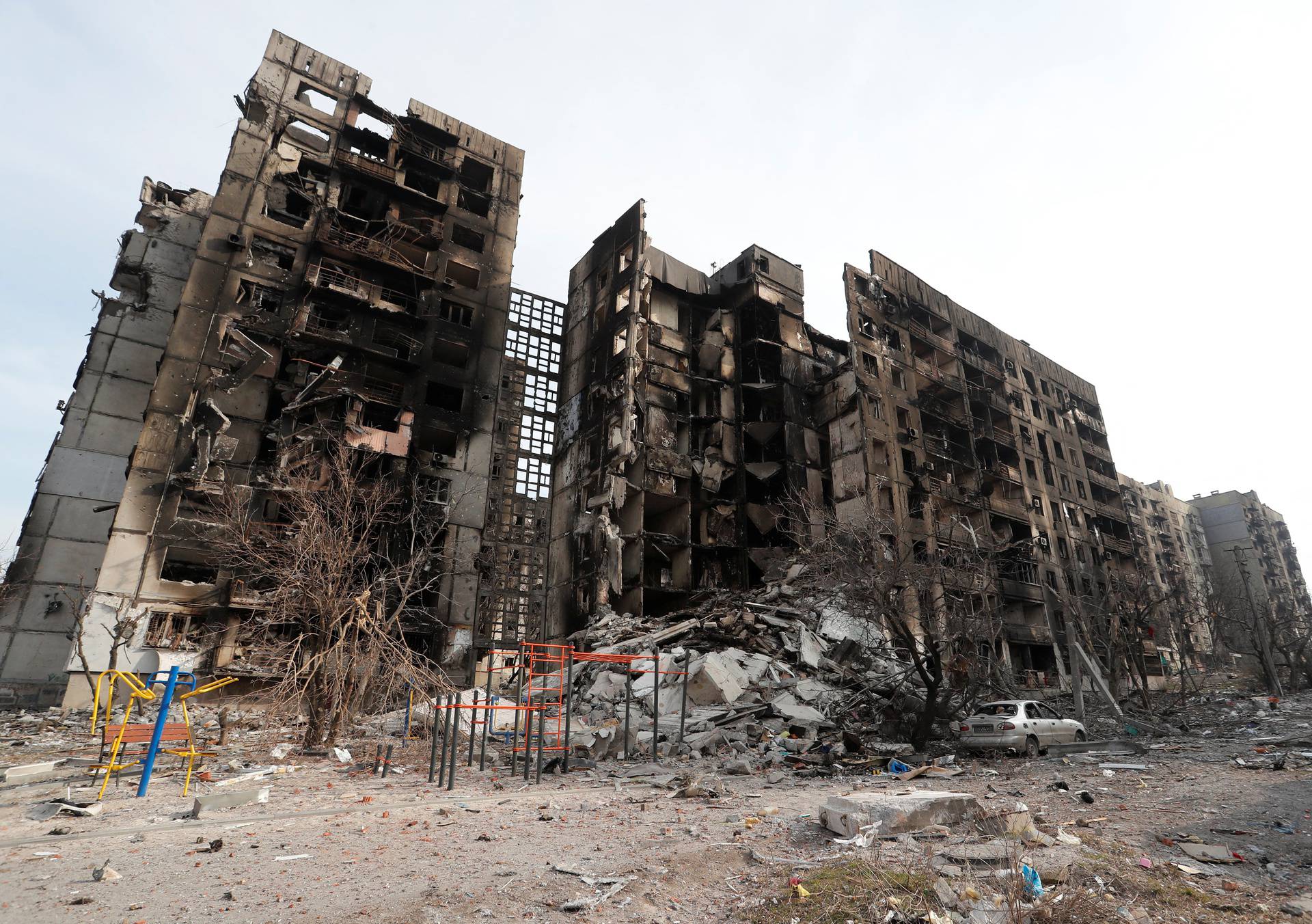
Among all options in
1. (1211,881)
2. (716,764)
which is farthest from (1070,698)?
(1211,881)

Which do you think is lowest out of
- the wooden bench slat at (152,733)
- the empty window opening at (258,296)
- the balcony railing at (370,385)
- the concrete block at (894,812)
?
the concrete block at (894,812)

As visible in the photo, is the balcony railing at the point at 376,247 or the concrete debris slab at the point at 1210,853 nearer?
the concrete debris slab at the point at 1210,853

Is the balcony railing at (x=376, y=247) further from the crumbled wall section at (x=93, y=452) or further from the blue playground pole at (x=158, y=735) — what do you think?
the blue playground pole at (x=158, y=735)

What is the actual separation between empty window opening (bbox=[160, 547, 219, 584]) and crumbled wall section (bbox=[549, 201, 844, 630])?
1560 centimetres

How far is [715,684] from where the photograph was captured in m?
18.1

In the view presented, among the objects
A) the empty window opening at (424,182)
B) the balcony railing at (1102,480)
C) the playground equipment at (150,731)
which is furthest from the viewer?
the balcony railing at (1102,480)

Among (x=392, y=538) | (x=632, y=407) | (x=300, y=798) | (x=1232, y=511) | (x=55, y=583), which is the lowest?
(x=300, y=798)

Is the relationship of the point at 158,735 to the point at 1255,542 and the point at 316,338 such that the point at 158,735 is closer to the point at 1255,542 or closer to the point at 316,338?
the point at 316,338

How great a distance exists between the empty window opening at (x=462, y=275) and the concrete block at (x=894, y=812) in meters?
34.9

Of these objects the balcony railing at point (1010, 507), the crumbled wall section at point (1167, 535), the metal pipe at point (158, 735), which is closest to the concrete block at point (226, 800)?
the metal pipe at point (158, 735)

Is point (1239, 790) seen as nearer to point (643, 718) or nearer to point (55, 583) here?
point (643, 718)

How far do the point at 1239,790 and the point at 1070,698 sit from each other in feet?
88.2

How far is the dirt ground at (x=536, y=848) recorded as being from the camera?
15.4 feet

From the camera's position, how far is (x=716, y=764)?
511 inches
